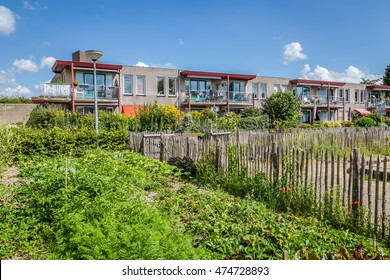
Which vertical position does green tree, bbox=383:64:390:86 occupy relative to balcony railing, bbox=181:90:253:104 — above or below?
above

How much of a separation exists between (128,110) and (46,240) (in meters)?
27.4

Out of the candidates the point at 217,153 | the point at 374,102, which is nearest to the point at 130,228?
the point at 217,153

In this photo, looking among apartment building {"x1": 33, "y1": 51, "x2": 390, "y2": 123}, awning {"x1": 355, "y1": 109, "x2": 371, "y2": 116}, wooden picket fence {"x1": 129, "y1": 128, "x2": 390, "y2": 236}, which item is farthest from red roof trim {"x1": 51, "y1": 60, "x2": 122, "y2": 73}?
awning {"x1": 355, "y1": 109, "x2": 371, "y2": 116}

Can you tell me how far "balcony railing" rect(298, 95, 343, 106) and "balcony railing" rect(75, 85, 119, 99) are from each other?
945 inches

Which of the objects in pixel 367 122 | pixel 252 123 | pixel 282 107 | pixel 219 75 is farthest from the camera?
pixel 219 75

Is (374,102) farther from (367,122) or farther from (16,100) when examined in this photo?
(16,100)

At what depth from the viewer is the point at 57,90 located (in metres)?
27.5

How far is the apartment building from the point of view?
28953 mm

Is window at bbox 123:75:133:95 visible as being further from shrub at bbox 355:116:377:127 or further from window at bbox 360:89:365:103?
window at bbox 360:89:365:103

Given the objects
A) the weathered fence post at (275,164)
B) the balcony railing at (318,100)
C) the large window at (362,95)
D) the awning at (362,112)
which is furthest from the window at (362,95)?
the weathered fence post at (275,164)

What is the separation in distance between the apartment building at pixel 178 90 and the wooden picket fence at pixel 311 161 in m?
12.1

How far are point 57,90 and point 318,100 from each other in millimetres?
32829

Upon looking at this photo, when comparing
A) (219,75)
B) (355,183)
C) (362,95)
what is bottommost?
(355,183)
